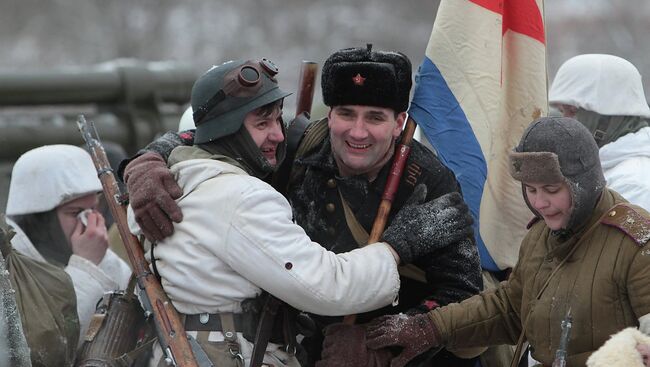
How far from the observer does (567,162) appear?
3979 millimetres

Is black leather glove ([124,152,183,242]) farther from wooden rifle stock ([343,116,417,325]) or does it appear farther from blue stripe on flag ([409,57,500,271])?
blue stripe on flag ([409,57,500,271])

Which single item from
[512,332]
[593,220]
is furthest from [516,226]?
[593,220]

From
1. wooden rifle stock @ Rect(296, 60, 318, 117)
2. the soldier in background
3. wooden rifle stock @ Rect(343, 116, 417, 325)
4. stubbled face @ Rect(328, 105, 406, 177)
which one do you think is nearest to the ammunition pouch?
wooden rifle stock @ Rect(343, 116, 417, 325)

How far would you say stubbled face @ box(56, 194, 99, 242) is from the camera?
6109mm

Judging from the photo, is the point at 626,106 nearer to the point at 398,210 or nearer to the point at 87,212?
the point at 398,210

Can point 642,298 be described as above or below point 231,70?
below

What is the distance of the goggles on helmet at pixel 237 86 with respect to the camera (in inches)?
176

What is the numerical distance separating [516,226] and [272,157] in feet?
4.44

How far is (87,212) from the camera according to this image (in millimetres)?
6156

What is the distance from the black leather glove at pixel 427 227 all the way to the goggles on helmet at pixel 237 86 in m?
0.78

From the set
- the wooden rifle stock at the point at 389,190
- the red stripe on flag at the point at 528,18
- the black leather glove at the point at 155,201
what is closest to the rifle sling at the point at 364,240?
the wooden rifle stock at the point at 389,190

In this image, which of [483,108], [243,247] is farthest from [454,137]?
[243,247]

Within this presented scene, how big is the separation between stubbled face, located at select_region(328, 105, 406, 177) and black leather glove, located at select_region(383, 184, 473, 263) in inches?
11.3

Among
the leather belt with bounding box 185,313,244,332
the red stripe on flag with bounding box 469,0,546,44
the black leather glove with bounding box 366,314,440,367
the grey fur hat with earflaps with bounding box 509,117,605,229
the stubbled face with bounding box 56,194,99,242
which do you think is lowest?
the stubbled face with bounding box 56,194,99,242
